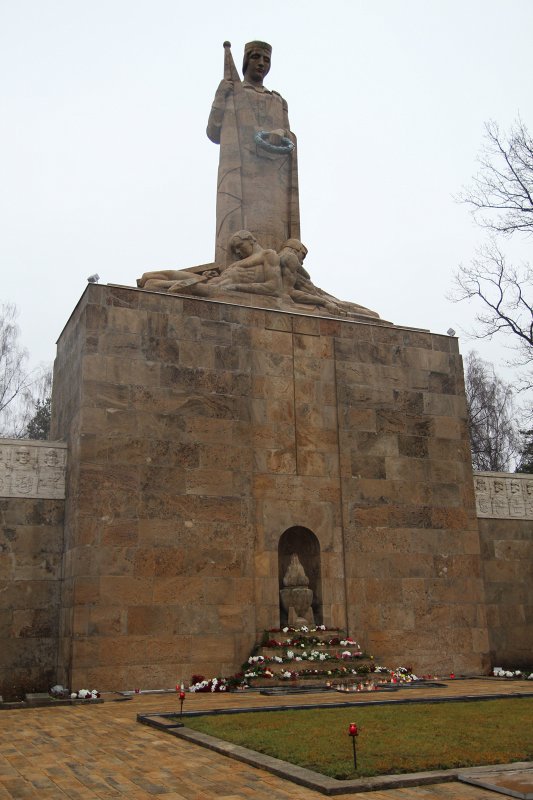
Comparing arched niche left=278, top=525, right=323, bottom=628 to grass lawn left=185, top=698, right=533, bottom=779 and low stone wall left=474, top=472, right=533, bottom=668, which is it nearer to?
low stone wall left=474, top=472, right=533, bottom=668

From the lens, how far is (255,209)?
1814 centimetres

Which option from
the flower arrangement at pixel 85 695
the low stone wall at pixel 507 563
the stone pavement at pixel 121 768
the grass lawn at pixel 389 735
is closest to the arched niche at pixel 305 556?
the flower arrangement at pixel 85 695

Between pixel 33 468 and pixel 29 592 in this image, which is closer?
pixel 29 592

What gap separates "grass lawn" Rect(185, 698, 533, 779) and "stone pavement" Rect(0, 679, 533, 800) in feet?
1.47

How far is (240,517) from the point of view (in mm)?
14359

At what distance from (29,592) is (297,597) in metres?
4.67

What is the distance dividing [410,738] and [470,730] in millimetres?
807

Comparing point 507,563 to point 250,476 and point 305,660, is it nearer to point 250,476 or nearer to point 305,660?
point 305,660

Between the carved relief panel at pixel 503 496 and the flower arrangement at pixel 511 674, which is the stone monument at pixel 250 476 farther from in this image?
the carved relief panel at pixel 503 496

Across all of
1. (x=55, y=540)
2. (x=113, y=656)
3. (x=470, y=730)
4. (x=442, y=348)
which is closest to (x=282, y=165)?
(x=442, y=348)

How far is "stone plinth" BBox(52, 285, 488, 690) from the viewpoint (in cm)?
1330

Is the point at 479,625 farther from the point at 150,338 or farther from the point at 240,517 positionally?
the point at 150,338

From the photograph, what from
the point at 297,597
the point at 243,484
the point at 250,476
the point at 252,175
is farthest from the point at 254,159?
the point at 297,597

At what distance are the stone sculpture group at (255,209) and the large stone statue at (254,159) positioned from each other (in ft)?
0.07
